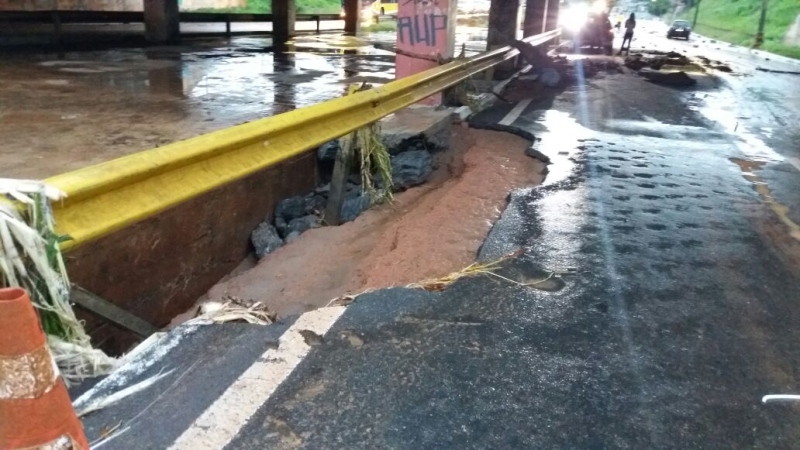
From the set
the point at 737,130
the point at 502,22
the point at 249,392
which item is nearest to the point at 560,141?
the point at 737,130

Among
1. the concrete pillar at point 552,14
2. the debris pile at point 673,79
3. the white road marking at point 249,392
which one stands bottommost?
the white road marking at point 249,392

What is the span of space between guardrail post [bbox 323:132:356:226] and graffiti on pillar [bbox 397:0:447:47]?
4.77 meters

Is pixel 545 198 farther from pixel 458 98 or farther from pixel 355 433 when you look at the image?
pixel 458 98

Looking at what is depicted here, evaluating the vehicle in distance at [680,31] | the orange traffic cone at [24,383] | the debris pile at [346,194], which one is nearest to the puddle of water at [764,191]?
the debris pile at [346,194]

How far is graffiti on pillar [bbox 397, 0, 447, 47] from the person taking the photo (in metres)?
9.75

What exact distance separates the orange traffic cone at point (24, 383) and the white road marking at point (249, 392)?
0.53 m

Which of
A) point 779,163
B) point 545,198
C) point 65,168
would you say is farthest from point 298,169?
point 779,163

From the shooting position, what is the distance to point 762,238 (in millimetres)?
4691

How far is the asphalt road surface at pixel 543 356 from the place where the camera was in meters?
2.25

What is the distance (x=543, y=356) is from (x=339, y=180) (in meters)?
3.30

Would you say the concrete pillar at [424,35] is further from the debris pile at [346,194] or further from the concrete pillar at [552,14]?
the concrete pillar at [552,14]

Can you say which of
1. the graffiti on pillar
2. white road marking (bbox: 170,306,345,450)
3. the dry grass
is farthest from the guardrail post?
the graffiti on pillar

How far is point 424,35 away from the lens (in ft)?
32.6

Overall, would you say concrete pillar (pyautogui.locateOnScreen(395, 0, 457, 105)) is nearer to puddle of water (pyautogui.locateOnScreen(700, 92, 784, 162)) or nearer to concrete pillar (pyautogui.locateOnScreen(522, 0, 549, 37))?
puddle of water (pyautogui.locateOnScreen(700, 92, 784, 162))
